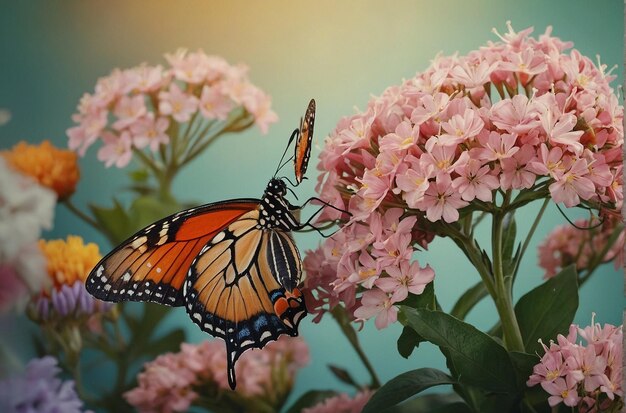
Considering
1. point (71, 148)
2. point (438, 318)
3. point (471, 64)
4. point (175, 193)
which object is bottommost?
point (438, 318)

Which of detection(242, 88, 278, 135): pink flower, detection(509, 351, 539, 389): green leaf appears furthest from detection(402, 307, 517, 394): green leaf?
detection(242, 88, 278, 135): pink flower

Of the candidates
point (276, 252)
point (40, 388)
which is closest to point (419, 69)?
point (276, 252)

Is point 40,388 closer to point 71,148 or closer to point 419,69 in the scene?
point 71,148

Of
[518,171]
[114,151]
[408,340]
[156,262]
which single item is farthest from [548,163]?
[114,151]

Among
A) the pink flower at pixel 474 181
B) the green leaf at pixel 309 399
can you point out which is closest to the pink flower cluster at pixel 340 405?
the green leaf at pixel 309 399

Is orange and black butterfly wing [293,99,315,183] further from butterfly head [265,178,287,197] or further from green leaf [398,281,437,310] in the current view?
green leaf [398,281,437,310]

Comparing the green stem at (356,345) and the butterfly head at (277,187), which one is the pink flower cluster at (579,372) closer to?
the green stem at (356,345)

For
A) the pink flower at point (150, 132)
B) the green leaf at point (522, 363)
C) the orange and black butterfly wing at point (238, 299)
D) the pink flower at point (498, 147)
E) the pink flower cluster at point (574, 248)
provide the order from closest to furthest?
the pink flower at point (498, 147) < the green leaf at point (522, 363) < the orange and black butterfly wing at point (238, 299) < the pink flower at point (150, 132) < the pink flower cluster at point (574, 248)
